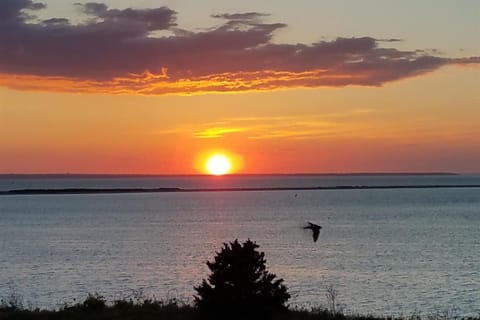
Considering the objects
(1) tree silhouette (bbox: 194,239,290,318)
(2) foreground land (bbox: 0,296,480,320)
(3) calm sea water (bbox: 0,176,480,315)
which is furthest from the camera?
(3) calm sea water (bbox: 0,176,480,315)

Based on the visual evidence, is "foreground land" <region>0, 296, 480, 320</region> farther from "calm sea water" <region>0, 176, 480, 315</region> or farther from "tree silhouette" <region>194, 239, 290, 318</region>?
"calm sea water" <region>0, 176, 480, 315</region>

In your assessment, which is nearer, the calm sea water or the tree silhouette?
the tree silhouette

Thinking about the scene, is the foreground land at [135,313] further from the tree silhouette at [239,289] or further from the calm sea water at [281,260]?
the calm sea water at [281,260]

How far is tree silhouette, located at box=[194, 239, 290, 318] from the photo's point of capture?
13.6m

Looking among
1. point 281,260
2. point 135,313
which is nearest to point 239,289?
point 135,313

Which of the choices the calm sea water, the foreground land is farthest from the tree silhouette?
the calm sea water

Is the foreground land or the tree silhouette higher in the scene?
the tree silhouette

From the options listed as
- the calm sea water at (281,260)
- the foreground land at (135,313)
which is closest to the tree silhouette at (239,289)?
the foreground land at (135,313)

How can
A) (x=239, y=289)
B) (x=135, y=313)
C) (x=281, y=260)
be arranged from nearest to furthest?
(x=239, y=289)
(x=135, y=313)
(x=281, y=260)

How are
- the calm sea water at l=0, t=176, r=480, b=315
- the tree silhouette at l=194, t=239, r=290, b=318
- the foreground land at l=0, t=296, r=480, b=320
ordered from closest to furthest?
the tree silhouette at l=194, t=239, r=290, b=318 < the foreground land at l=0, t=296, r=480, b=320 < the calm sea water at l=0, t=176, r=480, b=315

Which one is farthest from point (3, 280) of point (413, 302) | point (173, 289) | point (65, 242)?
point (65, 242)

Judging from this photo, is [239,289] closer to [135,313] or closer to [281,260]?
[135,313]

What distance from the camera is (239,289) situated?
13688 mm

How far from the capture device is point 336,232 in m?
80.3
